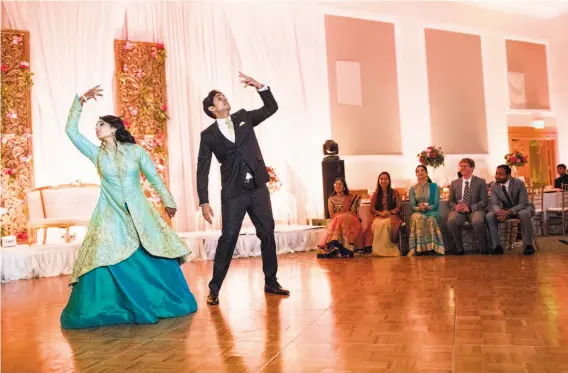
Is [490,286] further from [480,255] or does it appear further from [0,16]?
[0,16]

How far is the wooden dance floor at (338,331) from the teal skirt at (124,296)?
128mm

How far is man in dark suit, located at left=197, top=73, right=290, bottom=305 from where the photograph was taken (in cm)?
443

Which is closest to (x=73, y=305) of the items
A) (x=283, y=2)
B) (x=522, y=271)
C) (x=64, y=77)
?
(x=522, y=271)

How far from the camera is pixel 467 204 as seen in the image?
297 inches

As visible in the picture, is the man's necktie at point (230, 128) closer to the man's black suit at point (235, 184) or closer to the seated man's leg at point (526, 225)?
the man's black suit at point (235, 184)

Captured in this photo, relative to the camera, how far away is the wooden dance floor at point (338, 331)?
2.60m

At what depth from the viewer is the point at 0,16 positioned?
827 centimetres

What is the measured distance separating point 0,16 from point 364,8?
6.17m

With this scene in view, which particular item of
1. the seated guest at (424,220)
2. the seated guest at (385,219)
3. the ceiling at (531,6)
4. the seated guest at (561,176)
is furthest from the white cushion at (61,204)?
the ceiling at (531,6)

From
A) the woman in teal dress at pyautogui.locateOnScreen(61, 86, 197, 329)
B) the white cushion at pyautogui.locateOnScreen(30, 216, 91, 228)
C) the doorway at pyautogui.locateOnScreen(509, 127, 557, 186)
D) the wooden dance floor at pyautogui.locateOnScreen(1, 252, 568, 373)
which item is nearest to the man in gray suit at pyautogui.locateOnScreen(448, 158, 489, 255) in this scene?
the wooden dance floor at pyautogui.locateOnScreen(1, 252, 568, 373)

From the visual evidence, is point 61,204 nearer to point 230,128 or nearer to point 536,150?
point 230,128

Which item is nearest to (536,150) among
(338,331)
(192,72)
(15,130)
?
(192,72)

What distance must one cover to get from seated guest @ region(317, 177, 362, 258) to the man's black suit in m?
3.20

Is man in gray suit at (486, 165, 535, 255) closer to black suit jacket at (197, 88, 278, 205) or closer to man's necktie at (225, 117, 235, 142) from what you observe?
black suit jacket at (197, 88, 278, 205)
